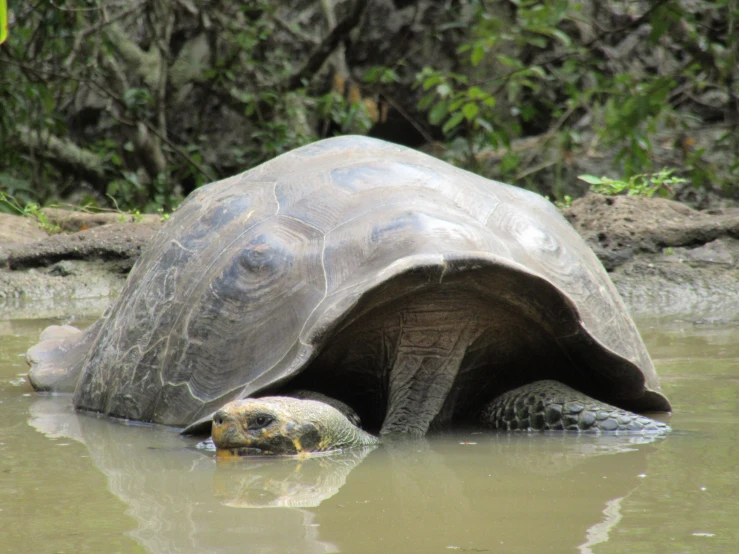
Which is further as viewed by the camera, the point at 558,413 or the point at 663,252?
the point at 663,252

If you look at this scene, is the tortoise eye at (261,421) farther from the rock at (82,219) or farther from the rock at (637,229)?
the rock at (82,219)

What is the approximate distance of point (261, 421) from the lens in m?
2.46

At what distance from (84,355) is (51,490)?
5.87 ft

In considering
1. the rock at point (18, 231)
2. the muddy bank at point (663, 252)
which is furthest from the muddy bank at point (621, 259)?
the rock at point (18, 231)

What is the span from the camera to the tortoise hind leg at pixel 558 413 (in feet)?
9.09

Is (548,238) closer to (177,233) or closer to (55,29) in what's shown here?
(177,233)

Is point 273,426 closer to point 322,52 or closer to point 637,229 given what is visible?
point 637,229

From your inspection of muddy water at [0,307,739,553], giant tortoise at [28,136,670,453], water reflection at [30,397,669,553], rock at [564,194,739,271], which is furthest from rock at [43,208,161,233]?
water reflection at [30,397,669,553]

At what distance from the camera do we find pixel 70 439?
9.32 feet

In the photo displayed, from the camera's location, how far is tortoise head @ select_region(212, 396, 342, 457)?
2449 mm

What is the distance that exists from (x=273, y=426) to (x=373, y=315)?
0.44 meters

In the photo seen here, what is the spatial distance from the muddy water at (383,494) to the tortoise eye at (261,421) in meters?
0.10

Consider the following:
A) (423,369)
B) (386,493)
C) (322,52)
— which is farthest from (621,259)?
(322,52)

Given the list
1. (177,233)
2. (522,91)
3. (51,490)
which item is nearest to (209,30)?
(522,91)
